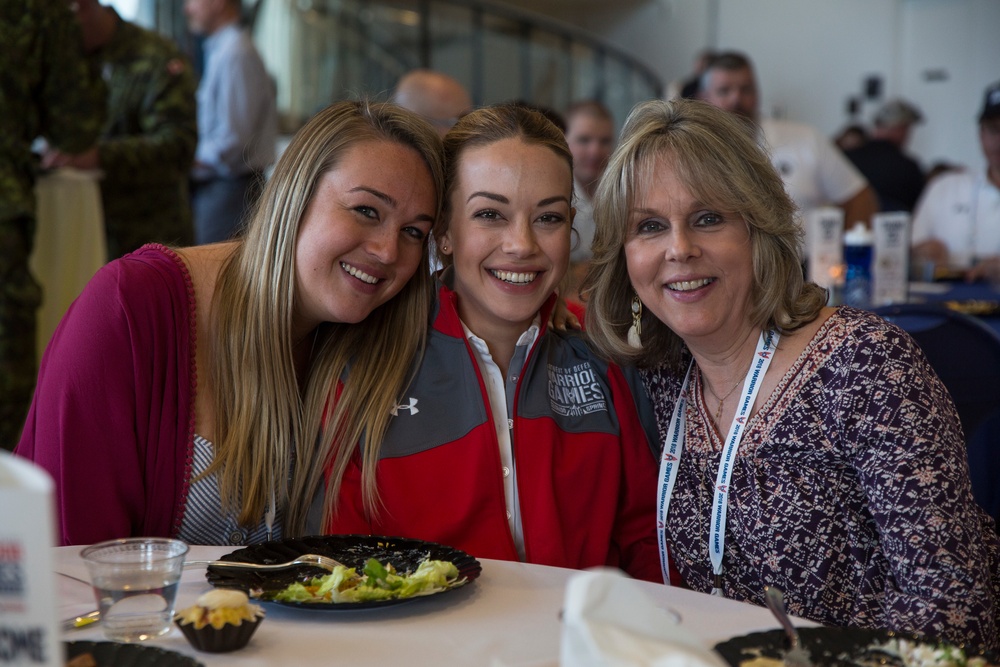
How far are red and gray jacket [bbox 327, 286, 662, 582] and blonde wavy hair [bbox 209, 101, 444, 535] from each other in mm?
70

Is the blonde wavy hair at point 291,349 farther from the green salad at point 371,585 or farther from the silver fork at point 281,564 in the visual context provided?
the green salad at point 371,585

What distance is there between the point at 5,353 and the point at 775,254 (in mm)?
2474

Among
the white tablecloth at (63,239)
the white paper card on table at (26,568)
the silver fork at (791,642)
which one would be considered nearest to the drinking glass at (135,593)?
the white paper card on table at (26,568)

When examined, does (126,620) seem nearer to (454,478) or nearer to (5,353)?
(454,478)

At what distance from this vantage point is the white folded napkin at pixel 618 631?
80 centimetres

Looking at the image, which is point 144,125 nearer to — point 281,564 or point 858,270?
point 858,270

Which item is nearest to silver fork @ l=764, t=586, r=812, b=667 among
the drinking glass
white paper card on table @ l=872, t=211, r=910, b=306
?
the drinking glass

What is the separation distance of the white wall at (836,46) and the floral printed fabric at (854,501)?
10709mm

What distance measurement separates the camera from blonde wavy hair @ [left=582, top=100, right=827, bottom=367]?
6.03 feet

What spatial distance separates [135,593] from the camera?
3.77 feet

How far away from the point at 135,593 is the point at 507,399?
3.25 ft

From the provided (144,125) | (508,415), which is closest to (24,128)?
(144,125)

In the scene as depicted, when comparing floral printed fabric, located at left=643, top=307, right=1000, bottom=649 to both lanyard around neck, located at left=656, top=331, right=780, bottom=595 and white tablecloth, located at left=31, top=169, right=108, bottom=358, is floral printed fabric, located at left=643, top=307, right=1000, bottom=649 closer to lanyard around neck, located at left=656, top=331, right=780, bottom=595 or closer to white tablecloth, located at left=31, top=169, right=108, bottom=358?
lanyard around neck, located at left=656, top=331, right=780, bottom=595

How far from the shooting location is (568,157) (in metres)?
2.13
